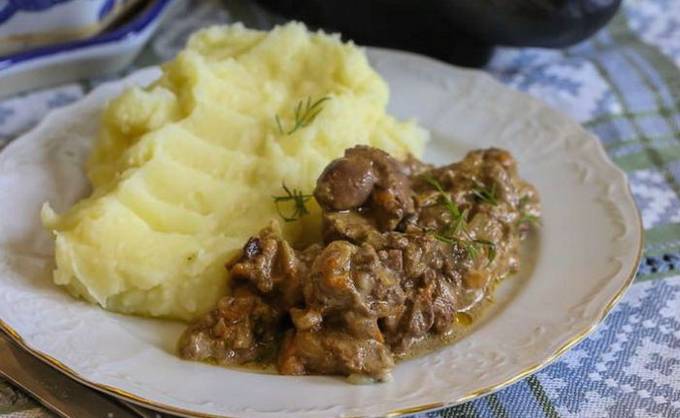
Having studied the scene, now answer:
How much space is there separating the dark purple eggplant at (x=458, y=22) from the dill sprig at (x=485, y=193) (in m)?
1.69

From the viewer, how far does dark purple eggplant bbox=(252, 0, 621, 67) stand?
19.2 feet

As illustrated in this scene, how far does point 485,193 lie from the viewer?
459cm

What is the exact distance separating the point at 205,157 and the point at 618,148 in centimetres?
264

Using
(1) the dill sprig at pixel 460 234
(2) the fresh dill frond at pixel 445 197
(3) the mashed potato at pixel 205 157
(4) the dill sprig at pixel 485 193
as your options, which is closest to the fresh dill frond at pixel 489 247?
(1) the dill sprig at pixel 460 234

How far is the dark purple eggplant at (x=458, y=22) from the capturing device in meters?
5.84

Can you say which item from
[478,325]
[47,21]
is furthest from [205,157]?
[47,21]

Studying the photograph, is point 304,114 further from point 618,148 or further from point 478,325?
point 618,148

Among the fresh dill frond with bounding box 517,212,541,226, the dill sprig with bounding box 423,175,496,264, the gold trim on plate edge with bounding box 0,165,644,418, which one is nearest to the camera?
the gold trim on plate edge with bounding box 0,165,644,418

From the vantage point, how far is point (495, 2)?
586cm

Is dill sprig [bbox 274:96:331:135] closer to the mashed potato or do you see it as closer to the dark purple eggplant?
the mashed potato

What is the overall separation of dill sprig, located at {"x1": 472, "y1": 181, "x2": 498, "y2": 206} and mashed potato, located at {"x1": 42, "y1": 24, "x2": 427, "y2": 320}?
22.1 inches

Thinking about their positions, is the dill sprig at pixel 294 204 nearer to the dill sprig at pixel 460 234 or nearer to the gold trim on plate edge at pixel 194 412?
the dill sprig at pixel 460 234

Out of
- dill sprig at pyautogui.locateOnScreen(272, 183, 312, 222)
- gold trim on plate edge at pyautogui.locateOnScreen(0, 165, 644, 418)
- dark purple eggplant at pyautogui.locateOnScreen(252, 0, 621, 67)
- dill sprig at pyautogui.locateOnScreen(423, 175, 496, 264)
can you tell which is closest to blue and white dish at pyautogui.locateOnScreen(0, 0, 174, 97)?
dark purple eggplant at pyautogui.locateOnScreen(252, 0, 621, 67)

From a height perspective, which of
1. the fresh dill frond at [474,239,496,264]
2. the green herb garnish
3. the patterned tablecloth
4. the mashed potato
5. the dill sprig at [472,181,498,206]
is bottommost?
the patterned tablecloth
